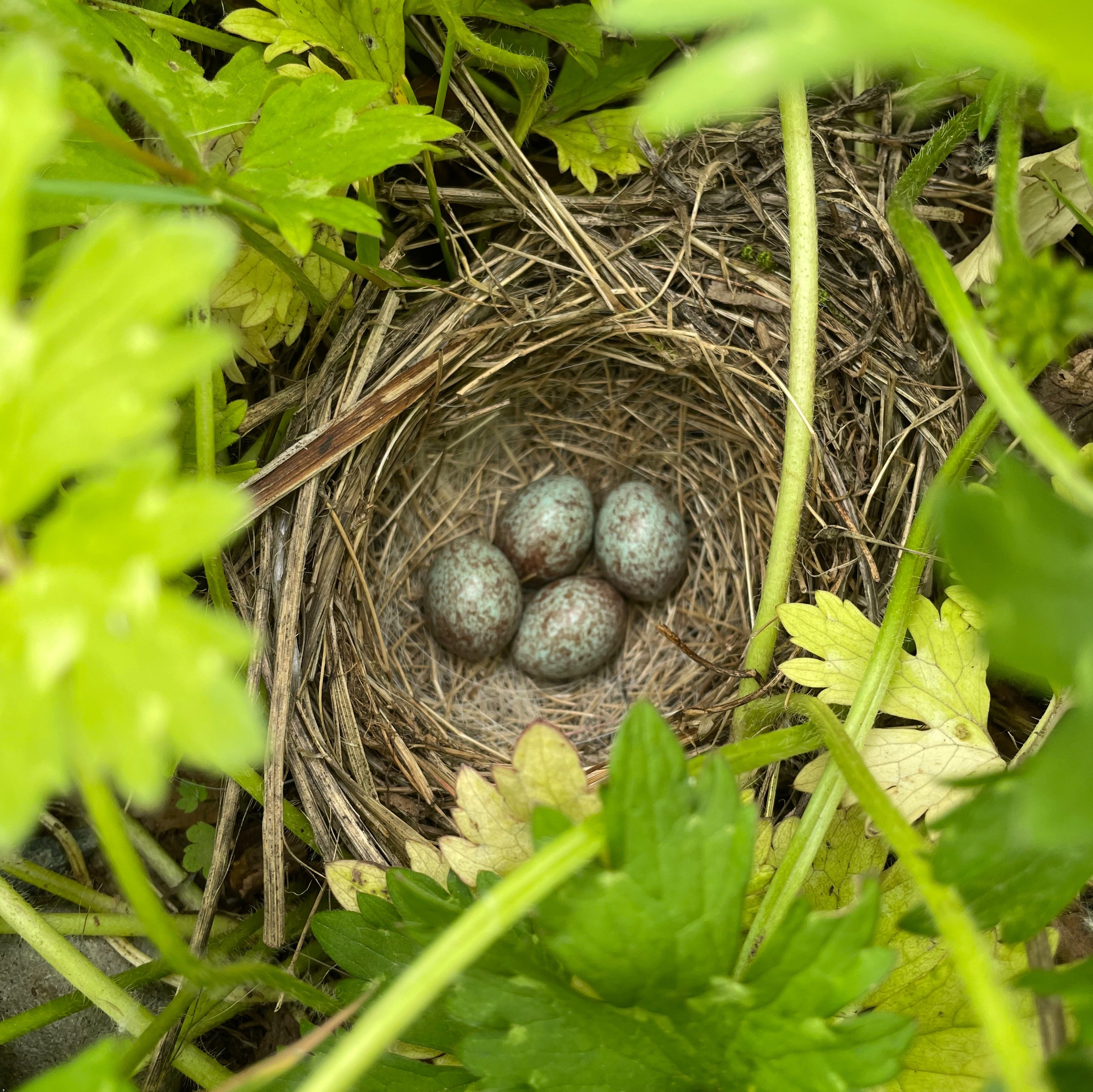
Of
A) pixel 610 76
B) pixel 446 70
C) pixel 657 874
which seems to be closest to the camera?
pixel 657 874

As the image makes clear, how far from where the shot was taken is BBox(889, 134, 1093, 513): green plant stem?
0.65 metres

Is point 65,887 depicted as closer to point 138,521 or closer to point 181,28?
point 138,521

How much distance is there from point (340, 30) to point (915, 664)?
1.29 meters

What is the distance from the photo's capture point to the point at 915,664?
48.5 inches

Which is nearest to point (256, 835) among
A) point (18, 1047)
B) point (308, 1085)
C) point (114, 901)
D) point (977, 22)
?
point (114, 901)

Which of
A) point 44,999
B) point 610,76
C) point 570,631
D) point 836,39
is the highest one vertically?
point 610,76

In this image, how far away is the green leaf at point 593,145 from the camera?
1.61 metres

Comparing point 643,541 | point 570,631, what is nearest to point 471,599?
point 570,631

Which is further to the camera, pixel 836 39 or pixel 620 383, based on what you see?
pixel 620 383

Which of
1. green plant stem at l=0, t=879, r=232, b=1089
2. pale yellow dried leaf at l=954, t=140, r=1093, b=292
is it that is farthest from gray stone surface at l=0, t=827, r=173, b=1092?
pale yellow dried leaf at l=954, t=140, r=1093, b=292

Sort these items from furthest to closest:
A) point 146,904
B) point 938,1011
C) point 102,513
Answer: point 938,1011, point 146,904, point 102,513

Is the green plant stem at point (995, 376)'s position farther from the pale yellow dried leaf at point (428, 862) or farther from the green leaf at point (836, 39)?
the pale yellow dried leaf at point (428, 862)

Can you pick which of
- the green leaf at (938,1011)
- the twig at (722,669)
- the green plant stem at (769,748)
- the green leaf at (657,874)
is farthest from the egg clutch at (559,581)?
the green leaf at (657,874)

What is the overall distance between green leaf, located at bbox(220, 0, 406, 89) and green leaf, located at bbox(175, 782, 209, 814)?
4.21ft
